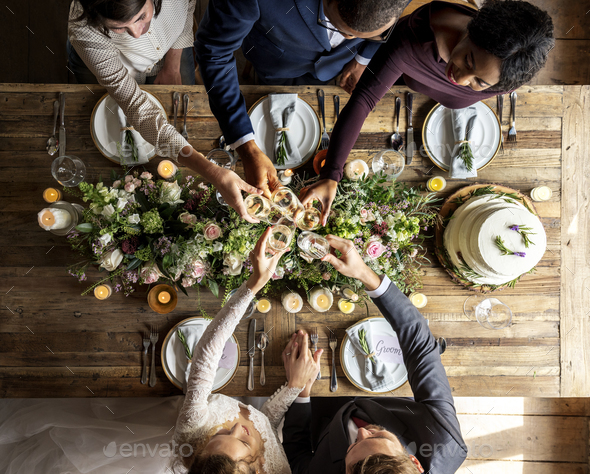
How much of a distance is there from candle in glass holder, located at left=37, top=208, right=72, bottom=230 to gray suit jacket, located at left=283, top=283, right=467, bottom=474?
1.58m

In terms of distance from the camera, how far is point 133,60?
1.95m

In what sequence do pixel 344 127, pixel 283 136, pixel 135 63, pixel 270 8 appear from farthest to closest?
pixel 135 63
pixel 283 136
pixel 344 127
pixel 270 8

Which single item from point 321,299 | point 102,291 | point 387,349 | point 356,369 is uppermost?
point 321,299

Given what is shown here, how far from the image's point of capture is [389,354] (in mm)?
1855

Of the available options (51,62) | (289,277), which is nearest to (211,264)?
(289,277)

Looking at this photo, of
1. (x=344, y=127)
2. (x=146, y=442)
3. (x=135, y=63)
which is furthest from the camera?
(x=146, y=442)

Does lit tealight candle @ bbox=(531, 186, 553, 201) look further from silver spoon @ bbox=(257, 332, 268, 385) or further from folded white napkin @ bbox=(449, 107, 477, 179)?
silver spoon @ bbox=(257, 332, 268, 385)

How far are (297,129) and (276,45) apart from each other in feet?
1.38

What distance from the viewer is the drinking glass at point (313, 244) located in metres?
1.53

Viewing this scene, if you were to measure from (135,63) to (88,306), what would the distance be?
1376mm

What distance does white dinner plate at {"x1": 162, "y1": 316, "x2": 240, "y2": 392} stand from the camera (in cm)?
183

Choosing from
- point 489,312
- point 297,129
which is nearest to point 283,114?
point 297,129

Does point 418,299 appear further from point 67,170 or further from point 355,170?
point 67,170

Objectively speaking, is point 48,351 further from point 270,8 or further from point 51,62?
point 51,62
